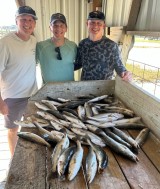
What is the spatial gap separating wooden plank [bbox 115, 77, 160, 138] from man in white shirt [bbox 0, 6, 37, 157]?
1217 millimetres

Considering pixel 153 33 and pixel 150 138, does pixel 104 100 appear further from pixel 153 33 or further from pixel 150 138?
pixel 153 33

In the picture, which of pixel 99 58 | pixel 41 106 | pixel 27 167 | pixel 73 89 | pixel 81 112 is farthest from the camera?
pixel 99 58

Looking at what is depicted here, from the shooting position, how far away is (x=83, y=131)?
1794mm

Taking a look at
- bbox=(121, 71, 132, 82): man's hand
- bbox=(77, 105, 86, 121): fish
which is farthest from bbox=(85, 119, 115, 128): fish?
bbox=(121, 71, 132, 82): man's hand

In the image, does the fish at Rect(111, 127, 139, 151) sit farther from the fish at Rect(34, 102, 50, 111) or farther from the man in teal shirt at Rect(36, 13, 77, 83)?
the man in teal shirt at Rect(36, 13, 77, 83)

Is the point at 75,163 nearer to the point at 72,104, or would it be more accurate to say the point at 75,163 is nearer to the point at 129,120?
the point at 129,120

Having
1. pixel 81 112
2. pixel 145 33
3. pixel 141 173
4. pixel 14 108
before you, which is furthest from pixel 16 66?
pixel 145 33

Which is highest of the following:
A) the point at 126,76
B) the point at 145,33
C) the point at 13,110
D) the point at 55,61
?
the point at 145,33

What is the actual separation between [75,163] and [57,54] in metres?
1.83

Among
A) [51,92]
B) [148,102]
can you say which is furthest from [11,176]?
[51,92]

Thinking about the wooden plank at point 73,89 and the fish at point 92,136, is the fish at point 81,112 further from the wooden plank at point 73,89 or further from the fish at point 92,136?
the wooden plank at point 73,89

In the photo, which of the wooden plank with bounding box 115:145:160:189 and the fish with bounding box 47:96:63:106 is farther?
the fish with bounding box 47:96:63:106

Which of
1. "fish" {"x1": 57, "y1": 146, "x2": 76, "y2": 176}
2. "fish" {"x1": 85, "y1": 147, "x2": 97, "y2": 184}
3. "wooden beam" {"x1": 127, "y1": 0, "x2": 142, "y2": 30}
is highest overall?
"wooden beam" {"x1": 127, "y1": 0, "x2": 142, "y2": 30}

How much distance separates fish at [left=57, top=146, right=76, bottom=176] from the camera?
1.31 metres
